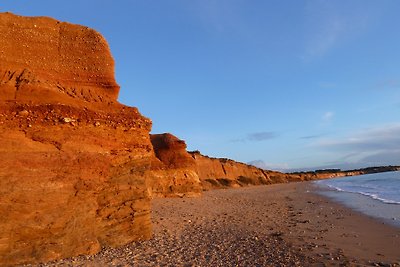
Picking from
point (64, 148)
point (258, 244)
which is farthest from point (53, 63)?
point (258, 244)

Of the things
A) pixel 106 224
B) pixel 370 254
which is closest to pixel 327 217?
pixel 370 254

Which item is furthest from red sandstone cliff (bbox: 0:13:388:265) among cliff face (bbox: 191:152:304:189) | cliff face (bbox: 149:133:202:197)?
cliff face (bbox: 191:152:304:189)

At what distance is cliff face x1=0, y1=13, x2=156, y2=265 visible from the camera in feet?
30.0

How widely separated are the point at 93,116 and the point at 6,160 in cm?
295

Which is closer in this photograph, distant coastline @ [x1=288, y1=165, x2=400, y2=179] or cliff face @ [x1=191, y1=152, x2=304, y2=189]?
cliff face @ [x1=191, y1=152, x2=304, y2=189]

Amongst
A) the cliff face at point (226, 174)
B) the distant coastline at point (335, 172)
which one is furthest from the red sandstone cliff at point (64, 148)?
the distant coastline at point (335, 172)

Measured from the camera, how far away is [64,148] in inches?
409

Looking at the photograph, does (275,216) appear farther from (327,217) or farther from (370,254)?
(370,254)

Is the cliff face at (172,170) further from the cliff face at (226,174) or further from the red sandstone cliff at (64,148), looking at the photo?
the red sandstone cliff at (64,148)

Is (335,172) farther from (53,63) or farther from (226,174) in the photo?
(53,63)

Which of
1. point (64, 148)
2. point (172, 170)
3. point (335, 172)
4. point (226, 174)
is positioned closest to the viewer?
point (64, 148)

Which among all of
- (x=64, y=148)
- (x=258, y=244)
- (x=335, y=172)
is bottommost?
(x=258, y=244)

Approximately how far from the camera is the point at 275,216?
19.0m

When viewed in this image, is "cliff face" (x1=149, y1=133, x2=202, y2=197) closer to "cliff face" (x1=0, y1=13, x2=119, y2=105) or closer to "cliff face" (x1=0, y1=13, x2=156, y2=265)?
"cliff face" (x1=0, y1=13, x2=156, y2=265)
